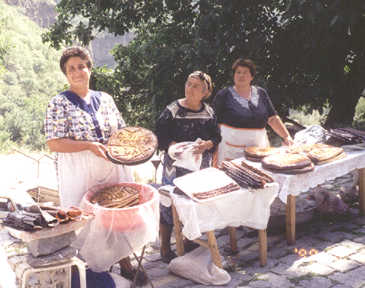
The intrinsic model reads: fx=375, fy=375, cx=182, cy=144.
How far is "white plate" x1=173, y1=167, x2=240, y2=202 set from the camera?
347 centimetres

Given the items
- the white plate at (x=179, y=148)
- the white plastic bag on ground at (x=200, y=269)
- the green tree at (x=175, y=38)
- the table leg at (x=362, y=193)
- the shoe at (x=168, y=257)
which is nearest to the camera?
the white plastic bag on ground at (x=200, y=269)

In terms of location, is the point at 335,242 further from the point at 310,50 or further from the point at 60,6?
the point at 60,6

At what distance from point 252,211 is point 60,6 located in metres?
6.99

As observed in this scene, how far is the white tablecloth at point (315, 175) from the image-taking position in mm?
4047

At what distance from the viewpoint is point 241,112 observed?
15.0 feet

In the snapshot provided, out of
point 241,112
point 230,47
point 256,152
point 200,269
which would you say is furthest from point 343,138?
point 200,269

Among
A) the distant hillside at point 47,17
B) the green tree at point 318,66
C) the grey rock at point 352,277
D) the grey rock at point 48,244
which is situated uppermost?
the distant hillside at point 47,17

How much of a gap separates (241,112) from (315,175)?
113cm

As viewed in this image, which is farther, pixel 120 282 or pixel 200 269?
pixel 200 269

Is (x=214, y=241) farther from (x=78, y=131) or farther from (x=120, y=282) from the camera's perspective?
(x=78, y=131)

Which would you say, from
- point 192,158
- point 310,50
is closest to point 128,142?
point 192,158

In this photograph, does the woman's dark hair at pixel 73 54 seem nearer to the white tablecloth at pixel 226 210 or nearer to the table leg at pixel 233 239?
the white tablecloth at pixel 226 210

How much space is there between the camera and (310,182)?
423cm

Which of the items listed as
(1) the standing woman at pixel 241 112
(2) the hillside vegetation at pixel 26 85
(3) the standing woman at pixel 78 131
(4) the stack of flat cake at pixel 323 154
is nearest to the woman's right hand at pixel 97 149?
(3) the standing woman at pixel 78 131
